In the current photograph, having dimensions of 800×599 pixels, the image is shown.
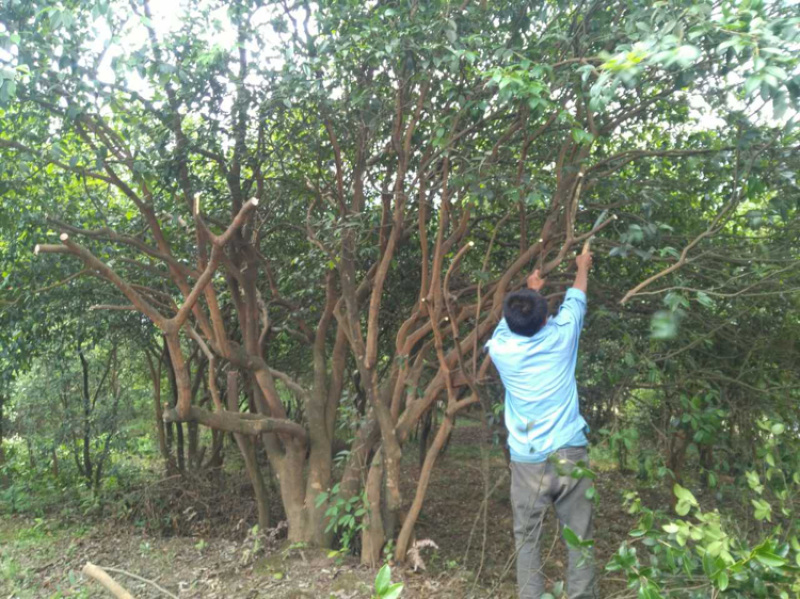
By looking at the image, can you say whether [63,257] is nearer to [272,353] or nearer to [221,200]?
[221,200]

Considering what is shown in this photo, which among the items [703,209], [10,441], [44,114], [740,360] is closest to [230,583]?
[44,114]

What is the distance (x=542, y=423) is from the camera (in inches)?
139

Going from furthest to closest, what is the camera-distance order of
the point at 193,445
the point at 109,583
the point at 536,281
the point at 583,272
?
1. the point at 193,445
2. the point at 536,281
3. the point at 583,272
4. the point at 109,583

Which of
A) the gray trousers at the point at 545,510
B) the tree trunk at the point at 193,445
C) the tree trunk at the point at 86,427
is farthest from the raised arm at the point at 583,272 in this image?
the tree trunk at the point at 86,427

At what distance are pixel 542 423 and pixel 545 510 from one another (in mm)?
483

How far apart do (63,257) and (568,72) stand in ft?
15.9

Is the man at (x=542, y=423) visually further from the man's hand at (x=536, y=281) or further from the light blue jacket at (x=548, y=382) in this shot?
the man's hand at (x=536, y=281)

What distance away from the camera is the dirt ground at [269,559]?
178 inches

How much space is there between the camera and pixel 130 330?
24.8ft

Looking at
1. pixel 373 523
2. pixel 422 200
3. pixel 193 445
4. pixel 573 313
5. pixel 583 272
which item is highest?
pixel 422 200

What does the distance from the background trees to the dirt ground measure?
423 mm

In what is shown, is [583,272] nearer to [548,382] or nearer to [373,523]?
[548,382]

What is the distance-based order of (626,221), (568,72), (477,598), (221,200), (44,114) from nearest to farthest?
1. (568,72)
2. (477,598)
3. (626,221)
4. (44,114)
5. (221,200)


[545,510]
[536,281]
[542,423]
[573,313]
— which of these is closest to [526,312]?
[573,313]
